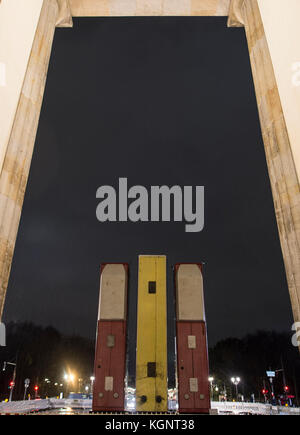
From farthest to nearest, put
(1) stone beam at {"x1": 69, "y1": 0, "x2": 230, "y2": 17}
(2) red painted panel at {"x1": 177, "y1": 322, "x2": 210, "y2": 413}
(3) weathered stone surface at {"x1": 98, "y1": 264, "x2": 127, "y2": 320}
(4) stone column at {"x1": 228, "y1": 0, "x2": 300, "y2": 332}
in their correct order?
1. (1) stone beam at {"x1": 69, "y1": 0, "x2": 230, "y2": 17}
2. (3) weathered stone surface at {"x1": 98, "y1": 264, "x2": 127, "y2": 320}
3. (2) red painted panel at {"x1": 177, "y1": 322, "x2": 210, "y2": 413}
4. (4) stone column at {"x1": 228, "y1": 0, "x2": 300, "y2": 332}

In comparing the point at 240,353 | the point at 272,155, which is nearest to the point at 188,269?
the point at 272,155

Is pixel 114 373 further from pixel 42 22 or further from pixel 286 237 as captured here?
pixel 42 22

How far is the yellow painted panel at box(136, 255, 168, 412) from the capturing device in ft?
23.8

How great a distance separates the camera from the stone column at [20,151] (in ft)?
17.6

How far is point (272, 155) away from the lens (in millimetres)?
6090

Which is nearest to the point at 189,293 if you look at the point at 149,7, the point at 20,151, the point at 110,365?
the point at 110,365

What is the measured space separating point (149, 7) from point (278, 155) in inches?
248

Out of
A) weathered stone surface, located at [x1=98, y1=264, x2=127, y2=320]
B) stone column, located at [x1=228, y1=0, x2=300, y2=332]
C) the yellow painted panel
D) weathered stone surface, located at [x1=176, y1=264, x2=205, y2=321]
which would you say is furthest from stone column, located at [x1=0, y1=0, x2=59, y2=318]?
stone column, located at [x1=228, y1=0, x2=300, y2=332]

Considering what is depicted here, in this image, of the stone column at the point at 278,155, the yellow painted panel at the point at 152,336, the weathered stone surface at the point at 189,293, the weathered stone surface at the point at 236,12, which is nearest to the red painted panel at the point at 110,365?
the yellow painted panel at the point at 152,336

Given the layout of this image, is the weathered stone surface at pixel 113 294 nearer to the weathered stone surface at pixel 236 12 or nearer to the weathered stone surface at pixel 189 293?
the weathered stone surface at pixel 189 293

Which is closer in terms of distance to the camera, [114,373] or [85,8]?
[114,373]

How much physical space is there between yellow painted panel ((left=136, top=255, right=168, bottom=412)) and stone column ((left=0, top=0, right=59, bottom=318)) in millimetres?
3621

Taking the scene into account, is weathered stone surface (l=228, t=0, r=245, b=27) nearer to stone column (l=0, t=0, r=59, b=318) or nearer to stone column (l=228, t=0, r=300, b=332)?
stone column (l=228, t=0, r=300, b=332)
